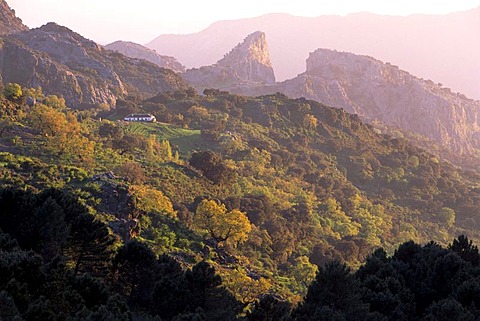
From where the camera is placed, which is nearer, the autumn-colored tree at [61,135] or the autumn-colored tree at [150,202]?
the autumn-colored tree at [150,202]

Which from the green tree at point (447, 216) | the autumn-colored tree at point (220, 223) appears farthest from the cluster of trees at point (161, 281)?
the green tree at point (447, 216)

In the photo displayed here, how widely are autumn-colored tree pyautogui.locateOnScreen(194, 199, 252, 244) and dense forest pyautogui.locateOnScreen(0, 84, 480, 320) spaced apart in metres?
0.16

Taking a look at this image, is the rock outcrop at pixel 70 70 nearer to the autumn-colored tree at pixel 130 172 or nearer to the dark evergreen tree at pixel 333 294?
the autumn-colored tree at pixel 130 172

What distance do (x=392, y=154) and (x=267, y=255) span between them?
253ft

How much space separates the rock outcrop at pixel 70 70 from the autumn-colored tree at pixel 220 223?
9367 centimetres

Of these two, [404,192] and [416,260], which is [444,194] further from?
[416,260]

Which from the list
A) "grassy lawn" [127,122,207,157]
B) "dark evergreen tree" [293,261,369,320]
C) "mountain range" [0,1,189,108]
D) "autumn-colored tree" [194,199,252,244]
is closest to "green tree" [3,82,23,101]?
"grassy lawn" [127,122,207,157]

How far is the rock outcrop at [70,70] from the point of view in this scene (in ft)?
499

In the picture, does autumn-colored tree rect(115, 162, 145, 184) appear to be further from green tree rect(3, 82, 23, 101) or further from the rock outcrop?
the rock outcrop

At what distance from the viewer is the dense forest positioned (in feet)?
95.3

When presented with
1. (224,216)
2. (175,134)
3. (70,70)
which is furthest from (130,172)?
(70,70)

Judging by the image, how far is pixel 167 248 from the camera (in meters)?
58.9

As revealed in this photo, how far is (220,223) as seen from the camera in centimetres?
6588

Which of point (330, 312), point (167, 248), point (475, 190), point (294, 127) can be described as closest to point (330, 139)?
point (294, 127)
